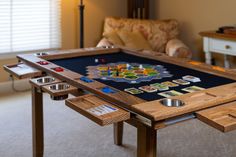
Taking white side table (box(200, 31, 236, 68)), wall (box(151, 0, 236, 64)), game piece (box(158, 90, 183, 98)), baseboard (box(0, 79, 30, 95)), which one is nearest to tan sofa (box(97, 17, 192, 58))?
wall (box(151, 0, 236, 64))

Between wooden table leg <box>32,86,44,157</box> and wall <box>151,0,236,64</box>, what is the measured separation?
2648mm

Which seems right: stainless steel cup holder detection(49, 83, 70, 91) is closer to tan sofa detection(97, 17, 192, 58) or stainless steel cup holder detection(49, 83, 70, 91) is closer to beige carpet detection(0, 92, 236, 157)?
beige carpet detection(0, 92, 236, 157)

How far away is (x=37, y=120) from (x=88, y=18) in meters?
2.65

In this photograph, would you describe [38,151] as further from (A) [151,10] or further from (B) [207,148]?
(A) [151,10]

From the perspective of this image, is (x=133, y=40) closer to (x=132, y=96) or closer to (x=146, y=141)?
(x=132, y=96)

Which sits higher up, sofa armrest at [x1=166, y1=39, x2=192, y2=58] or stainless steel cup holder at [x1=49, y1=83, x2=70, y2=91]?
sofa armrest at [x1=166, y1=39, x2=192, y2=58]

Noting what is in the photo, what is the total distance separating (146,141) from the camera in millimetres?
1722

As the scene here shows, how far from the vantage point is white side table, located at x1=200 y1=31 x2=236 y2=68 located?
12.2ft

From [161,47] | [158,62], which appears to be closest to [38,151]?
[158,62]

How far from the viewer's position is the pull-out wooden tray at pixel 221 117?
1566mm

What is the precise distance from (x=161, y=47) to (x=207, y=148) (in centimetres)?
195

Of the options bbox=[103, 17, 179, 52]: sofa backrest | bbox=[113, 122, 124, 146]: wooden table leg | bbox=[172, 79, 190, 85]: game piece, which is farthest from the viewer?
bbox=[103, 17, 179, 52]: sofa backrest

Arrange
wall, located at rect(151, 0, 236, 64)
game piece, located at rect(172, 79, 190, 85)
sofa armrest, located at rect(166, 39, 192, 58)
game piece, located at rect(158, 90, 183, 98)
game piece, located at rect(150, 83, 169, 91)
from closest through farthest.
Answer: game piece, located at rect(158, 90, 183, 98) → game piece, located at rect(150, 83, 169, 91) → game piece, located at rect(172, 79, 190, 85) → sofa armrest, located at rect(166, 39, 192, 58) → wall, located at rect(151, 0, 236, 64)

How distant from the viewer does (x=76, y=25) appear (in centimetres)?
488
